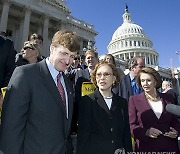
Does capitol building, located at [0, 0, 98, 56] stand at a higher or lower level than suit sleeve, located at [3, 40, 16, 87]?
higher

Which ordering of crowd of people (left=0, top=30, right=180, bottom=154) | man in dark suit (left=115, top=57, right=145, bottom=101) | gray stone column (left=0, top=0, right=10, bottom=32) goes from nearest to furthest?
1. crowd of people (left=0, top=30, right=180, bottom=154)
2. man in dark suit (left=115, top=57, right=145, bottom=101)
3. gray stone column (left=0, top=0, right=10, bottom=32)

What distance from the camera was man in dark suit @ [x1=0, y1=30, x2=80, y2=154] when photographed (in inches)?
94.1

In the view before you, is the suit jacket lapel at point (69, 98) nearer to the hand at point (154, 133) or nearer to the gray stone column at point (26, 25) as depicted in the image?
the hand at point (154, 133)

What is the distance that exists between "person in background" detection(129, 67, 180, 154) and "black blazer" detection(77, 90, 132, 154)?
51 centimetres

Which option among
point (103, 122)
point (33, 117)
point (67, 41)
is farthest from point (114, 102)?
point (33, 117)

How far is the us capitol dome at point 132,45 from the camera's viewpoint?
9184 cm

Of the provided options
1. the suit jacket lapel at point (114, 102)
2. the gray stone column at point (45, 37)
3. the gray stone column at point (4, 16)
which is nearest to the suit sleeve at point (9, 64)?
the suit jacket lapel at point (114, 102)

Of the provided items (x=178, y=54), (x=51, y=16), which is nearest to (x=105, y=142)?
(x=51, y=16)

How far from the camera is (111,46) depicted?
99.5 metres

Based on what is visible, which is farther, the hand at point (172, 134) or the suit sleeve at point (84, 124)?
the hand at point (172, 134)

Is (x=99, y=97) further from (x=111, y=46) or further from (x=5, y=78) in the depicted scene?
(x=111, y=46)

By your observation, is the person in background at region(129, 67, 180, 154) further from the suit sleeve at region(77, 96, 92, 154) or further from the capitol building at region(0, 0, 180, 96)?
the capitol building at region(0, 0, 180, 96)

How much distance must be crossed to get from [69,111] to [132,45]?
94211 millimetres

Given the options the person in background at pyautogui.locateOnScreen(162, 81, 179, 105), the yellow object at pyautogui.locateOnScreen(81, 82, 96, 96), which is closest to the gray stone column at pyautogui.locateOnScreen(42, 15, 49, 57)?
the person in background at pyautogui.locateOnScreen(162, 81, 179, 105)
